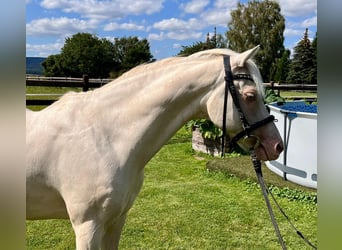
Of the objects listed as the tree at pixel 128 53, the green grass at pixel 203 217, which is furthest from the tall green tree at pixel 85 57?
the green grass at pixel 203 217

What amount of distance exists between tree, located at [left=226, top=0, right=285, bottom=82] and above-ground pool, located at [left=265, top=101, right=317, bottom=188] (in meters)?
19.0

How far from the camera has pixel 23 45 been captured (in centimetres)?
55

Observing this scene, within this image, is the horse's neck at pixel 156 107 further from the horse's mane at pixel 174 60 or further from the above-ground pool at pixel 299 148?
the above-ground pool at pixel 299 148

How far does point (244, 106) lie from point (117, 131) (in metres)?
0.59

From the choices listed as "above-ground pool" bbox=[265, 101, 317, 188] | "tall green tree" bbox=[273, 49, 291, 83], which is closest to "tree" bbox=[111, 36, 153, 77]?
"tall green tree" bbox=[273, 49, 291, 83]

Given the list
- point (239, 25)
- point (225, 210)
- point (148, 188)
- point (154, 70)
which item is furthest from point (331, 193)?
point (239, 25)

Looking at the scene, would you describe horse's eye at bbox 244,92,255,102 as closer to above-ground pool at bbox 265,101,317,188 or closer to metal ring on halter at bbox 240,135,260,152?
metal ring on halter at bbox 240,135,260,152

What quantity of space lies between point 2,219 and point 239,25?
25158 millimetres

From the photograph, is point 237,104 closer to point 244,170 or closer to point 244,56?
point 244,56

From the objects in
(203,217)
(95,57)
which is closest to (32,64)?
(203,217)

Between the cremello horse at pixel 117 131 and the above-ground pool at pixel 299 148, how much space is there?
9.25ft

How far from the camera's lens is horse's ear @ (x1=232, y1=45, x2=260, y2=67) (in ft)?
4.75

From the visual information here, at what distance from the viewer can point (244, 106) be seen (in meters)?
1.49

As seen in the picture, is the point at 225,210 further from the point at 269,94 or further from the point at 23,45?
the point at 269,94
